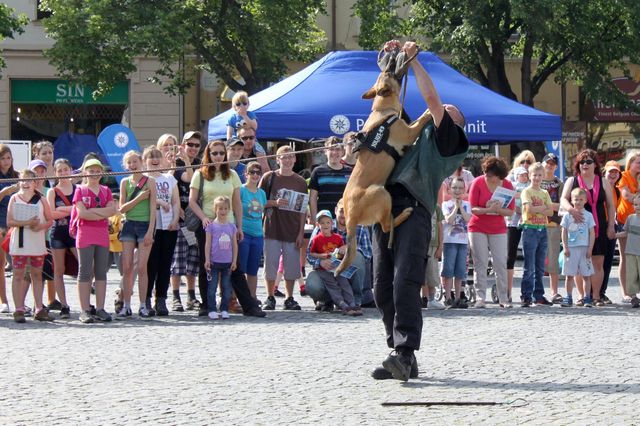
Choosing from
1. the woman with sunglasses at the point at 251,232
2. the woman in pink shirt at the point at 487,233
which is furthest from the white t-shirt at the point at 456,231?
the woman with sunglasses at the point at 251,232

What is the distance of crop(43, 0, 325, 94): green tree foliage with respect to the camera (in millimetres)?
28656

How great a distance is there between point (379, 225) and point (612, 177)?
835 centimetres

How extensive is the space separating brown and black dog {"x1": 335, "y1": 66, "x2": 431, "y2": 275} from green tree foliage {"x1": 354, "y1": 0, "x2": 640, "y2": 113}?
19.9 m

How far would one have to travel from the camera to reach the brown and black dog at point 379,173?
848cm

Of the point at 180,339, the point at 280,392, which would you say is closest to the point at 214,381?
the point at 280,392

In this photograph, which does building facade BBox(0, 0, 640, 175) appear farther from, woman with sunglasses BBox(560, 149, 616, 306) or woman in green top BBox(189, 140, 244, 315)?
woman in green top BBox(189, 140, 244, 315)

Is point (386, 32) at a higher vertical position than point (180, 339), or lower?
higher

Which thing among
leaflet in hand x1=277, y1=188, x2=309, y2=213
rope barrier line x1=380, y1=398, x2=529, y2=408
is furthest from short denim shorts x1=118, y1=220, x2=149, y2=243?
rope barrier line x1=380, y1=398, x2=529, y2=408

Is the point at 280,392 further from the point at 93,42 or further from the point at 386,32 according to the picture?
the point at 386,32

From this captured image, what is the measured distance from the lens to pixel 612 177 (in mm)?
16406

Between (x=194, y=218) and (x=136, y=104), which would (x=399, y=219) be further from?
(x=136, y=104)

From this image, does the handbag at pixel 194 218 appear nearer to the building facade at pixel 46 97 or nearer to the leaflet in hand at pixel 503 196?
the leaflet in hand at pixel 503 196

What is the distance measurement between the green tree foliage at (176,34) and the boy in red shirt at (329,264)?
1515 centimetres

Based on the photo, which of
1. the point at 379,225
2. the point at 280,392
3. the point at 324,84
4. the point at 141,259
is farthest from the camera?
the point at 324,84
